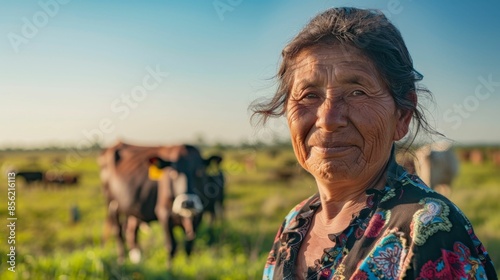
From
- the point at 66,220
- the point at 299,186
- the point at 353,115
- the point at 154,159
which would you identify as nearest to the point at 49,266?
the point at 154,159

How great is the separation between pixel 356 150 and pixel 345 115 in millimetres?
97

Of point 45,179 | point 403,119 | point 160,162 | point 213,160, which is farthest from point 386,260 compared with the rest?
point 45,179

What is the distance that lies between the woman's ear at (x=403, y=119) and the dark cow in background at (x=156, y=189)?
5.80 m

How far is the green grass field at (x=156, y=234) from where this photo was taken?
234 inches

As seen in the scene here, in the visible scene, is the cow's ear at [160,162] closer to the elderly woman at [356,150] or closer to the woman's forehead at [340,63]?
the elderly woman at [356,150]

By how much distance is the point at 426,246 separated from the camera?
127cm

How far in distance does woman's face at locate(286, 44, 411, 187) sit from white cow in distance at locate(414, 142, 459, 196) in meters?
11.4

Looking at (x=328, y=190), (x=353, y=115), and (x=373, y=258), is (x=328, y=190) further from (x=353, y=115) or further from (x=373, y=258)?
(x=373, y=258)

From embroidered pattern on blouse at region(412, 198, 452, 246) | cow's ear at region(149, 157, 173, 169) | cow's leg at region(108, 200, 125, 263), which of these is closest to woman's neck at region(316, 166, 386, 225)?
embroidered pattern on blouse at region(412, 198, 452, 246)

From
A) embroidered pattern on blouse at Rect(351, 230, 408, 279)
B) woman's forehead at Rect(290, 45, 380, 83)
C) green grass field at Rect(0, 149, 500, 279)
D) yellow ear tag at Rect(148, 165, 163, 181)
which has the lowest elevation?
green grass field at Rect(0, 149, 500, 279)

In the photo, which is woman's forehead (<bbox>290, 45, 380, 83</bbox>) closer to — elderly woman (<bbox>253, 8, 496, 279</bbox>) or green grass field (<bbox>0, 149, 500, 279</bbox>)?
elderly woman (<bbox>253, 8, 496, 279</bbox>)

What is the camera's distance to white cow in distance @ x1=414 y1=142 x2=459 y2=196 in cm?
1273

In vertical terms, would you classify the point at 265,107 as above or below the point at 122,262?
above

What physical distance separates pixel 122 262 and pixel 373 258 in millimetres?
5465
